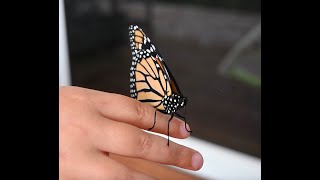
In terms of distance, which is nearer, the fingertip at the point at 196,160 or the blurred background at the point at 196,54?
the fingertip at the point at 196,160

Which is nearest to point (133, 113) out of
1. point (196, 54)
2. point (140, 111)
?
point (140, 111)

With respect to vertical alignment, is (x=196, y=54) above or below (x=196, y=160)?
above

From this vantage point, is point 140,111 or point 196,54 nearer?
point 140,111

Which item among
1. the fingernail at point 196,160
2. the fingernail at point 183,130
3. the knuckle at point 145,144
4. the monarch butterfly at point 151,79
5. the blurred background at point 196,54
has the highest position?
the blurred background at point 196,54

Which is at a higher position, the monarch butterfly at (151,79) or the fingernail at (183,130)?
the monarch butterfly at (151,79)

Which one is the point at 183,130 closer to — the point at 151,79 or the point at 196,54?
the point at 151,79
